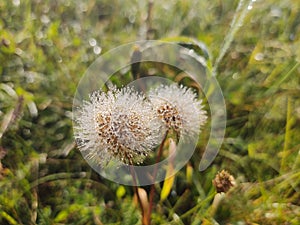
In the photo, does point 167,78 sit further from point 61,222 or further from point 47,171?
point 61,222

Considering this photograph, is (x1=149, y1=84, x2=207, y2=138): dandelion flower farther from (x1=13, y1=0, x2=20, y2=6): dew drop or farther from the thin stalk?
(x1=13, y1=0, x2=20, y2=6): dew drop


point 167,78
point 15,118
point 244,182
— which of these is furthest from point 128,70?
point 244,182

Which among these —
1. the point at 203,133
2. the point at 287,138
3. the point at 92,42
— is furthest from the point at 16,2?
the point at 287,138

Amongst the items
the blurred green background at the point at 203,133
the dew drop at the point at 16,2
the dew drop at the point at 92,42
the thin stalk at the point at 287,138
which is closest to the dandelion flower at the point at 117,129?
the blurred green background at the point at 203,133

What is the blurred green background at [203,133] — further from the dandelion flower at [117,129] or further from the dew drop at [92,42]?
the dandelion flower at [117,129]

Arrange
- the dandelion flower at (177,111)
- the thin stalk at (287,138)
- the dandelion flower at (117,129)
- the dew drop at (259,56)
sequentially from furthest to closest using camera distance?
the dew drop at (259,56) → the thin stalk at (287,138) → the dandelion flower at (177,111) → the dandelion flower at (117,129)

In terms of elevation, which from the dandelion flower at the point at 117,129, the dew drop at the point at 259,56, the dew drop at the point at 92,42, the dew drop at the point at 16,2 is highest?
the dew drop at the point at 16,2

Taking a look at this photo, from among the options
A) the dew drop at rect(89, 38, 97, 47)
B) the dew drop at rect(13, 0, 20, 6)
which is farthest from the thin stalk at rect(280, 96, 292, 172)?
the dew drop at rect(13, 0, 20, 6)
